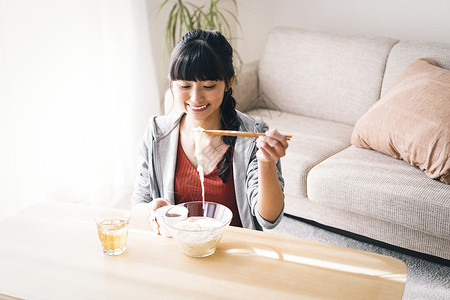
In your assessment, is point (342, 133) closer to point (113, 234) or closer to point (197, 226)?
point (197, 226)

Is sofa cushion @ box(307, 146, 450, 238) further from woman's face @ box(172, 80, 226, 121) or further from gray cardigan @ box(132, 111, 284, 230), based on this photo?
woman's face @ box(172, 80, 226, 121)

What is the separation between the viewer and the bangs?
4.61 feet

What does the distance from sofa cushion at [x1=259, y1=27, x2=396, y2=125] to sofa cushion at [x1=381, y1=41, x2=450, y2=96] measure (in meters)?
0.05

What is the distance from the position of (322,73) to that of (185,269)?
206 cm

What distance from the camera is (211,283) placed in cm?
112

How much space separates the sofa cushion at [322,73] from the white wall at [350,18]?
32 cm

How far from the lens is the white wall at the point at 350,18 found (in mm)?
3021

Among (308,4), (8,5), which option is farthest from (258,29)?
(8,5)

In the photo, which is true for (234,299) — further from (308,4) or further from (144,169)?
(308,4)

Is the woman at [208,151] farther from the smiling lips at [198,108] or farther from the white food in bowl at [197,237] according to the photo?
the white food in bowl at [197,237]

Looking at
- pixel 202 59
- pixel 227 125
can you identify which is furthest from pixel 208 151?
pixel 202 59

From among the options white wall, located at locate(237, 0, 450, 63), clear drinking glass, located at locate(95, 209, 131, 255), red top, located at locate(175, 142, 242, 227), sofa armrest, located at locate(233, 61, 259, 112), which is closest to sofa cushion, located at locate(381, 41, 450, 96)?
white wall, located at locate(237, 0, 450, 63)

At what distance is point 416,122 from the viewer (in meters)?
2.23

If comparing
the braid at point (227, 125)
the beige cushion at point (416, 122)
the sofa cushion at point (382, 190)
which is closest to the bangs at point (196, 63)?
the braid at point (227, 125)
